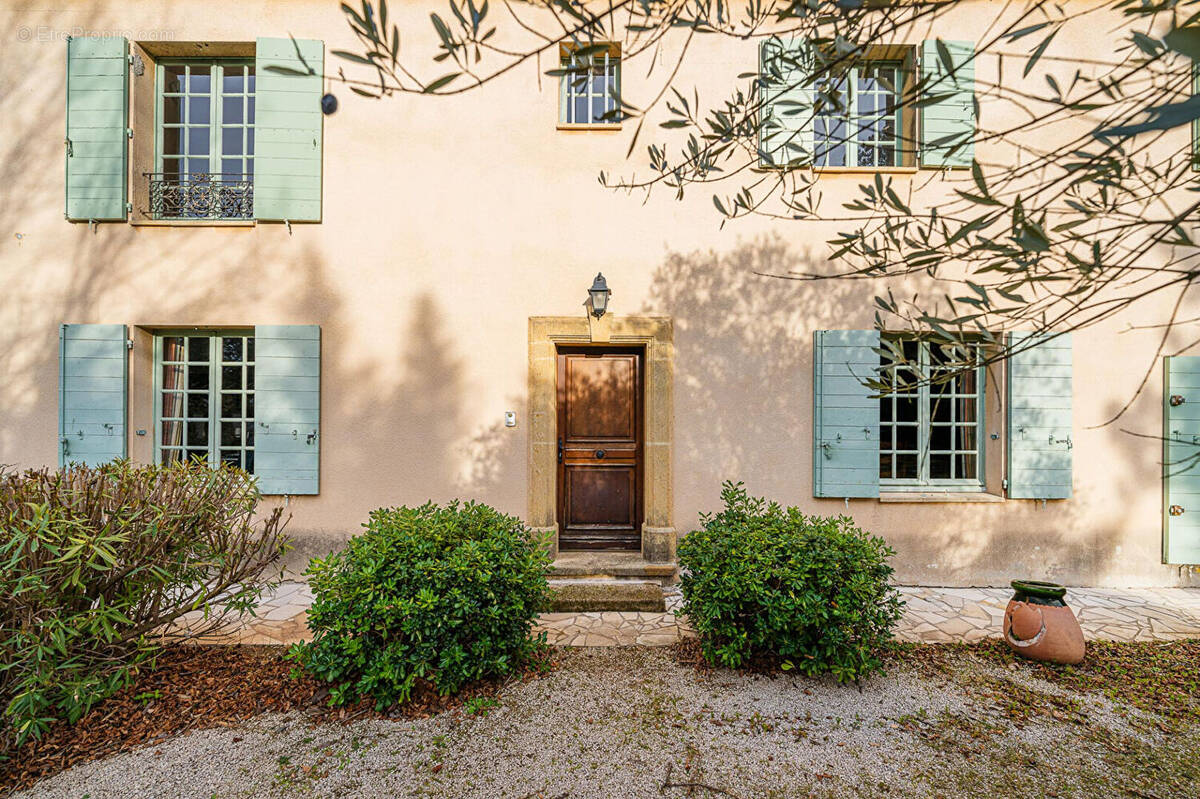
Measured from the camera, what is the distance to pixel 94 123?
4.79m

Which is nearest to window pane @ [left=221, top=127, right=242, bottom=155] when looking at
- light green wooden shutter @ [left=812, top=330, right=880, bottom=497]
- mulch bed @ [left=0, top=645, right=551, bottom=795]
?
mulch bed @ [left=0, top=645, right=551, bottom=795]

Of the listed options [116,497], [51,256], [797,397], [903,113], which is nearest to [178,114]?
[51,256]

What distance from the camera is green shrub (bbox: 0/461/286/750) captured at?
2.40 m

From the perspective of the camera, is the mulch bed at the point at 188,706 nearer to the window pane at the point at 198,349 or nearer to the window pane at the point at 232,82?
the window pane at the point at 198,349

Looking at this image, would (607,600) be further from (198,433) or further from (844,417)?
(198,433)

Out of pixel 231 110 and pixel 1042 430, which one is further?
pixel 231 110

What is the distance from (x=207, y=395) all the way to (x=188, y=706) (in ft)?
10.4

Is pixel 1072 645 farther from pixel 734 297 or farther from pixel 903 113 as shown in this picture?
pixel 903 113

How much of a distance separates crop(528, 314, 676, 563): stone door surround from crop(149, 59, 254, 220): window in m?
3.00

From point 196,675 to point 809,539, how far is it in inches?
143

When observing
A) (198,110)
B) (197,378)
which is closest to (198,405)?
(197,378)

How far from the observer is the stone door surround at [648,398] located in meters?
4.92

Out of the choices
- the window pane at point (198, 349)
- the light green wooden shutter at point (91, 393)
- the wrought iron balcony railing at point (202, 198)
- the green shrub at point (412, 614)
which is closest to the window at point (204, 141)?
the wrought iron balcony railing at point (202, 198)

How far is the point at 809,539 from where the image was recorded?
3.25 metres
